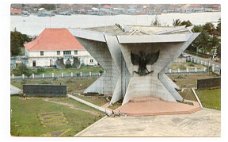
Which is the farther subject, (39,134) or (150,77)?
(150,77)

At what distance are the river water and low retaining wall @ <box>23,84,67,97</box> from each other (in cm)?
135

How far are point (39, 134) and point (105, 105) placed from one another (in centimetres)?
191

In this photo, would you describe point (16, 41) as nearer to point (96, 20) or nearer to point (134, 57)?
point (96, 20)

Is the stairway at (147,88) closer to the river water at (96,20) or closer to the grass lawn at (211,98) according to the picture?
A: the grass lawn at (211,98)

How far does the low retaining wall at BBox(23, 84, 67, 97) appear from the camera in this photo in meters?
13.5

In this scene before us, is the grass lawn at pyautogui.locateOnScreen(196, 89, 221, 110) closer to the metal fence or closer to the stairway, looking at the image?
the stairway

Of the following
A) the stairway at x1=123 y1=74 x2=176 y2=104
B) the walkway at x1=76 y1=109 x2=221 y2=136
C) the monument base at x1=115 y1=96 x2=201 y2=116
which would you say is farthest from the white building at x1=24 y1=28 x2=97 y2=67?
the walkway at x1=76 y1=109 x2=221 y2=136

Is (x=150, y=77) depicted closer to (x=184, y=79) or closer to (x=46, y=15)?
(x=184, y=79)

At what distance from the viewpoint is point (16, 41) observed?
1325 cm

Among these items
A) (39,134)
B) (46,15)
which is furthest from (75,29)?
(39,134)

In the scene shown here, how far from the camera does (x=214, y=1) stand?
13102 mm

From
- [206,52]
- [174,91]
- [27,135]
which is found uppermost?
[206,52]

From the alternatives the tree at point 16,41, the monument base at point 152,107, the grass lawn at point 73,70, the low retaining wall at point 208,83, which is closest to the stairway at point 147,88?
the monument base at point 152,107

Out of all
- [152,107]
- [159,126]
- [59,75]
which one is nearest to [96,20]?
[59,75]
